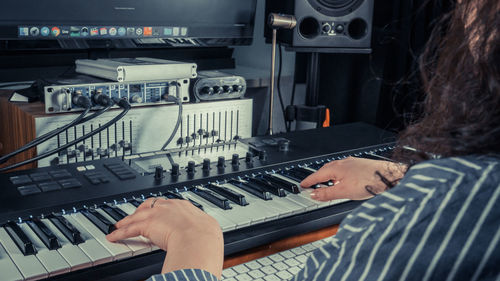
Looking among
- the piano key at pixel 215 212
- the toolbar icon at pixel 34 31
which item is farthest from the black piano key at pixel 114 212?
the toolbar icon at pixel 34 31

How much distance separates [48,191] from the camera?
745 millimetres

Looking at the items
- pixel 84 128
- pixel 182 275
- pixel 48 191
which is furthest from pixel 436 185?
pixel 84 128

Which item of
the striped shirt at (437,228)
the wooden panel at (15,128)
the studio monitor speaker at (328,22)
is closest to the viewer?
the striped shirt at (437,228)

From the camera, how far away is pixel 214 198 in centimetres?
80

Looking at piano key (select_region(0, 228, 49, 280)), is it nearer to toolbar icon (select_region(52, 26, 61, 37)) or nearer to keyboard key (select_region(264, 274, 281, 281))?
keyboard key (select_region(264, 274, 281, 281))

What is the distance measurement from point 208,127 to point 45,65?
0.49 metres

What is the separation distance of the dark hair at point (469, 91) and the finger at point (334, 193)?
40cm

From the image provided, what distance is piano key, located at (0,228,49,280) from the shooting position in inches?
22.4

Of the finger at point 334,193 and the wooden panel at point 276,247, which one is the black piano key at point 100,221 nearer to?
the wooden panel at point 276,247

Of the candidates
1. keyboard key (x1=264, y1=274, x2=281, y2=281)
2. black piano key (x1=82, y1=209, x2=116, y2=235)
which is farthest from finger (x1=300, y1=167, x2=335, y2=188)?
black piano key (x1=82, y1=209, x2=116, y2=235)

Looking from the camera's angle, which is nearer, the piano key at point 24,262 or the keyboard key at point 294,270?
the piano key at point 24,262

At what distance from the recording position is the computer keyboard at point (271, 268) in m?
0.70

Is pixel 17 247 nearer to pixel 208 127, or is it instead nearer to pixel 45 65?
pixel 208 127

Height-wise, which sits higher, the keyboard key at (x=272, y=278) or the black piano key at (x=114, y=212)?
the black piano key at (x=114, y=212)
